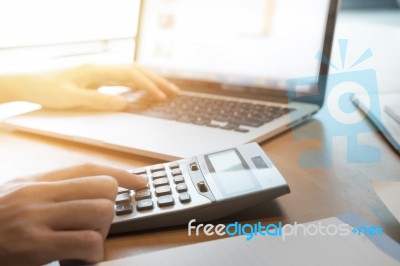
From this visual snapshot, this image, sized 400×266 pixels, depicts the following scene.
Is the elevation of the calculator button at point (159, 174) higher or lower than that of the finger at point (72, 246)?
higher

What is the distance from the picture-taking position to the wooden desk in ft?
1.15

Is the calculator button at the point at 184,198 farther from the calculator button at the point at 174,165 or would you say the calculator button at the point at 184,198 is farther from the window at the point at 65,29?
the window at the point at 65,29

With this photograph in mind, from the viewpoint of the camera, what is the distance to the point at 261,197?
366 millimetres

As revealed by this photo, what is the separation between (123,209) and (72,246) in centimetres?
6

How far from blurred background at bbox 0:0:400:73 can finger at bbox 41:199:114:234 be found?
61 cm

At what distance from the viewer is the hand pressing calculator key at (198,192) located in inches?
14.0

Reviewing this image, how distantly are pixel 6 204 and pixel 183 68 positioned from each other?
502mm

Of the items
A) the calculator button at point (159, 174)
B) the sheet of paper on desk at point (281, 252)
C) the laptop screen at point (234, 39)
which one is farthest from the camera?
the laptop screen at point (234, 39)

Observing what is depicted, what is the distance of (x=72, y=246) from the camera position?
308mm

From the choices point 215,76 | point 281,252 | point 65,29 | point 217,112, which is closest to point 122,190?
point 281,252

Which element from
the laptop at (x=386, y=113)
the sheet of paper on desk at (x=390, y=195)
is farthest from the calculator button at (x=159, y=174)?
the laptop at (x=386, y=113)

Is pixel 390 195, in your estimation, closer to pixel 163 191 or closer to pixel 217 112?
pixel 163 191

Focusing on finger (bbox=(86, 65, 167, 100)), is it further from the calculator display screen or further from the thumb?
the calculator display screen

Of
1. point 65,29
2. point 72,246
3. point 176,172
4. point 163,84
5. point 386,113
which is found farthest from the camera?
point 65,29
